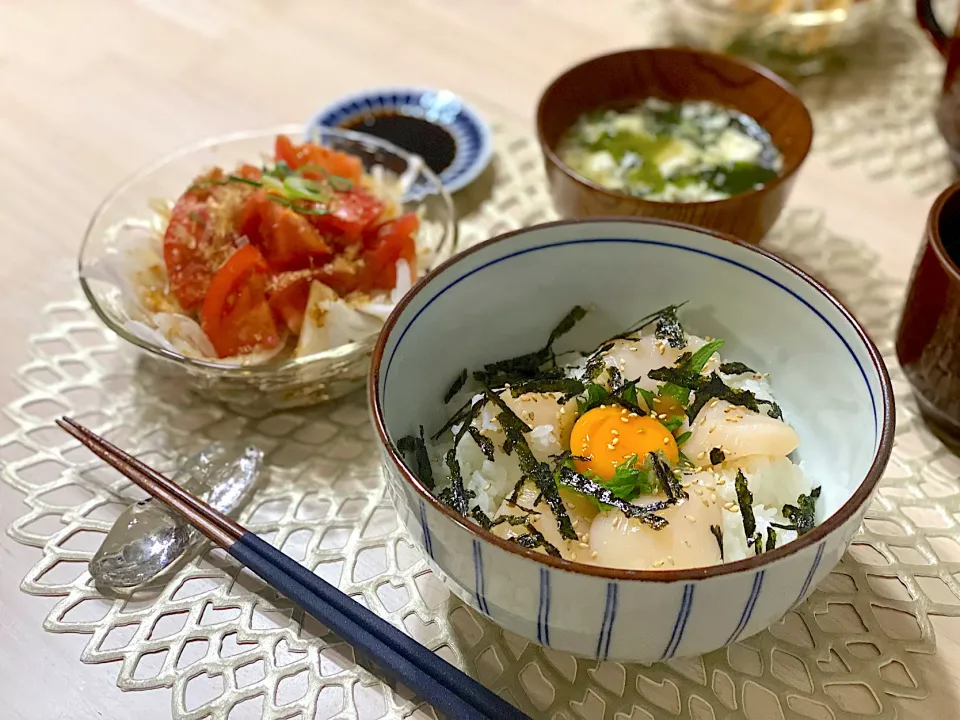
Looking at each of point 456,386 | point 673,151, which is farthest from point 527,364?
point 673,151

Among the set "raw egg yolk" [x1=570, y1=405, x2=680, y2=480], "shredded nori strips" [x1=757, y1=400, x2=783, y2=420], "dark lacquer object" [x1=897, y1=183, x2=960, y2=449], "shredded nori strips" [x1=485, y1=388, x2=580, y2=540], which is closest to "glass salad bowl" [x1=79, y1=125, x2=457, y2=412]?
"shredded nori strips" [x1=485, y1=388, x2=580, y2=540]

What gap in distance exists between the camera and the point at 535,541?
105 centimetres

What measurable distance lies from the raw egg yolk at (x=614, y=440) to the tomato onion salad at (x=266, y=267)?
1.54 ft

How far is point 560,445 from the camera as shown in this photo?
122 centimetres

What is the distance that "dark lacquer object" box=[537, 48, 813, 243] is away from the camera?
1586mm

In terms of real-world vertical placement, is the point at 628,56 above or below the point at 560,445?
above

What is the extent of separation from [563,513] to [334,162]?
97 centimetres

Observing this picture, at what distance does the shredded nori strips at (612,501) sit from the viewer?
1.06 meters

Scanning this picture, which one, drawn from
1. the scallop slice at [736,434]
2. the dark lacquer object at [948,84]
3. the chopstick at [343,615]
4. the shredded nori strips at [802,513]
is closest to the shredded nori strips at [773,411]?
the scallop slice at [736,434]

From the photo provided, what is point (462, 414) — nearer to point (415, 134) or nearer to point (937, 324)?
point (937, 324)

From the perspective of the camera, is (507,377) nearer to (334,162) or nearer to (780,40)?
(334,162)

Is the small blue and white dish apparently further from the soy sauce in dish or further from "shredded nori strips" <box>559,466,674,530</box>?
"shredded nori strips" <box>559,466,674,530</box>

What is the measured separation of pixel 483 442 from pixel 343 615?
1.01 feet

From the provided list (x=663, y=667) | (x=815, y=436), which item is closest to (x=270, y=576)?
(x=663, y=667)
